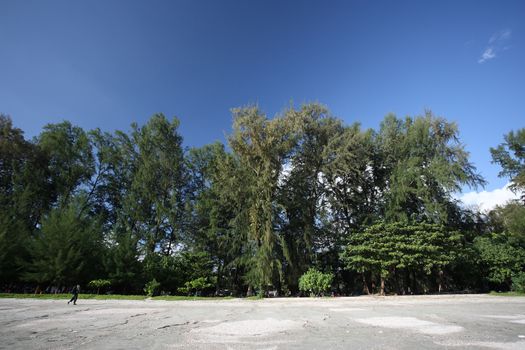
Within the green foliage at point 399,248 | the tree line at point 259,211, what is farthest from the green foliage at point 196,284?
the green foliage at point 399,248

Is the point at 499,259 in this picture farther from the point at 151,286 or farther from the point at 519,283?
the point at 151,286

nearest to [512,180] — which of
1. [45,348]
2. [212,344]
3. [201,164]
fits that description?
[201,164]

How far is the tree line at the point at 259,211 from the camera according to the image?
25.0 meters

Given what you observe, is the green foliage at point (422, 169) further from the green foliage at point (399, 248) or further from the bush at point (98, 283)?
the bush at point (98, 283)

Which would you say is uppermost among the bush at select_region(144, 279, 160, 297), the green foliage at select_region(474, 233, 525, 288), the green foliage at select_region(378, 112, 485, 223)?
the green foliage at select_region(378, 112, 485, 223)

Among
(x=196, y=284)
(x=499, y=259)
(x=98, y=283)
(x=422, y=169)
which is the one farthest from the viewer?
(x=422, y=169)

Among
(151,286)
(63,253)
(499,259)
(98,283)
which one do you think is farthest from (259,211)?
(499,259)

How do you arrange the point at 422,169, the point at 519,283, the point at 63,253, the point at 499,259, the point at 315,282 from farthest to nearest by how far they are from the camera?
1. the point at 422,169
2. the point at 499,259
3. the point at 63,253
4. the point at 315,282
5. the point at 519,283

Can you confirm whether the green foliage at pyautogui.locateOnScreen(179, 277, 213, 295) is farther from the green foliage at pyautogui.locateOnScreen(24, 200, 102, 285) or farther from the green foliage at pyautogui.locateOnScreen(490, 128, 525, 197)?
the green foliage at pyautogui.locateOnScreen(490, 128, 525, 197)

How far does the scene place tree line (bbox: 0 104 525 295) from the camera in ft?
82.1

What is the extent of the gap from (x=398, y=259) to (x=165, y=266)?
20.7 meters

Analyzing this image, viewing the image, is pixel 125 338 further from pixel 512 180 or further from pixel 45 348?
pixel 512 180

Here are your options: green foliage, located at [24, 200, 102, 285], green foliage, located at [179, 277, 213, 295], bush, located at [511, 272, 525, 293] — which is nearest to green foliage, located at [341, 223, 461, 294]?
bush, located at [511, 272, 525, 293]

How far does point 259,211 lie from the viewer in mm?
26016
